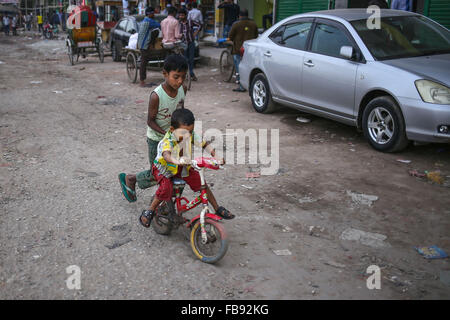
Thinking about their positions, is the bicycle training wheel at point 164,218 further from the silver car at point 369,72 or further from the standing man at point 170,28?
the standing man at point 170,28

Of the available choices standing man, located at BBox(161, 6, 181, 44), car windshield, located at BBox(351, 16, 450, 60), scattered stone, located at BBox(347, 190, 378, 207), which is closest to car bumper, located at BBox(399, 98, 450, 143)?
car windshield, located at BBox(351, 16, 450, 60)

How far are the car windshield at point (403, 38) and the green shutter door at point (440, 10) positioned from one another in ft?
12.9

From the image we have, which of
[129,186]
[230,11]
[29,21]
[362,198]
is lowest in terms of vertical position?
[362,198]

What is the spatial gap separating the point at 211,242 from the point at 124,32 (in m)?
14.0

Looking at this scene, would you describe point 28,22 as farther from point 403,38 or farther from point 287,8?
point 403,38

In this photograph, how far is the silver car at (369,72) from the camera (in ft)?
19.0

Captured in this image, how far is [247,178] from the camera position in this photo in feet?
18.5

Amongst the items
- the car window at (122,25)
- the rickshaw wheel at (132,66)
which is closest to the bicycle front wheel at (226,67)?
the rickshaw wheel at (132,66)

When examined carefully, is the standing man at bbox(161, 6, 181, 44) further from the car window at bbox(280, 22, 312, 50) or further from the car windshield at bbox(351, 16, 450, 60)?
the car windshield at bbox(351, 16, 450, 60)

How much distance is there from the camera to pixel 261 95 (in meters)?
8.88

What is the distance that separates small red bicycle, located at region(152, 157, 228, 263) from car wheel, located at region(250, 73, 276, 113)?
5001 millimetres

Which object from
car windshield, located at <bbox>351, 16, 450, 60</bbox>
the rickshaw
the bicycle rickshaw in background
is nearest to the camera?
car windshield, located at <bbox>351, 16, 450, 60</bbox>

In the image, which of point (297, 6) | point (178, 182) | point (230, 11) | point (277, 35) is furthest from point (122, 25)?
point (178, 182)

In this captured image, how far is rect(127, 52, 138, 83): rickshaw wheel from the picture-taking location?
12677 mm
